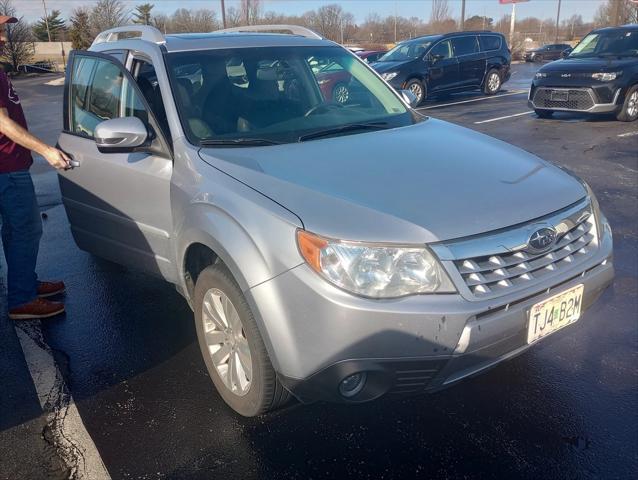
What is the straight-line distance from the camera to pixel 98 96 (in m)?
4.05

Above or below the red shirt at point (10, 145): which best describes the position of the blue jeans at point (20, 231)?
below

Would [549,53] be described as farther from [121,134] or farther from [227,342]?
[227,342]

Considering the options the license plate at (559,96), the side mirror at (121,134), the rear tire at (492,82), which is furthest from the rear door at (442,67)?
the side mirror at (121,134)

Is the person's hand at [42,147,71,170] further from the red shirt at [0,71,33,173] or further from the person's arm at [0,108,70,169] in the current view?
the red shirt at [0,71,33,173]

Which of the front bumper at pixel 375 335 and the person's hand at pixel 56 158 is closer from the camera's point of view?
the front bumper at pixel 375 335

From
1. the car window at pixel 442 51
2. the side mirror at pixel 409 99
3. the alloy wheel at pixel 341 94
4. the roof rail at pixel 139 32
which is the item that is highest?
the roof rail at pixel 139 32

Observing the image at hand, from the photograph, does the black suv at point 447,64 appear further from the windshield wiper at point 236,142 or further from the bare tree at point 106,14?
the bare tree at point 106,14

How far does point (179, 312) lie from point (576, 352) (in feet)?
8.56

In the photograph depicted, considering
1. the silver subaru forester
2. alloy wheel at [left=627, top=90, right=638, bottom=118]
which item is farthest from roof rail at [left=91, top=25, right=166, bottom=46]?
alloy wheel at [left=627, top=90, right=638, bottom=118]

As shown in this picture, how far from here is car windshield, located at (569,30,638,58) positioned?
11.0m

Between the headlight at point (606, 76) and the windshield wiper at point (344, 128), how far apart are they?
847 cm

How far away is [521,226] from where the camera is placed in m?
2.46

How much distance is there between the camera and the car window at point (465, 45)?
51.6 ft

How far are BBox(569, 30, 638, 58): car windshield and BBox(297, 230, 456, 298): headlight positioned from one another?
10.7 m
